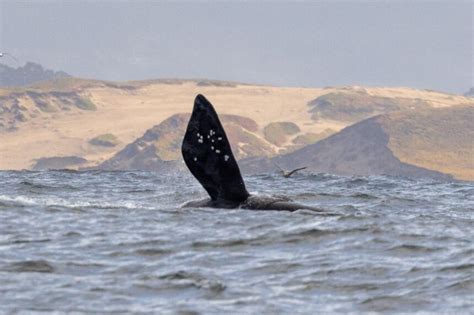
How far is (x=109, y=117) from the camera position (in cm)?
19812

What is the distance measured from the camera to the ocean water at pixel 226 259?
43.8 feet

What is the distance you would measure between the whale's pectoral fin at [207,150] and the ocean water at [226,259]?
653mm

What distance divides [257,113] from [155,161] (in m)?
30.0

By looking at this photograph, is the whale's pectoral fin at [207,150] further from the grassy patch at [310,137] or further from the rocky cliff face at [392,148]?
the grassy patch at [310,137]

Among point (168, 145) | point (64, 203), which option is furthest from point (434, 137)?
point (64, 203)

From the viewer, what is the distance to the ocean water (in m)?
13.3

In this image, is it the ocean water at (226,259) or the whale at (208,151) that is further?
the whale at (208,151)

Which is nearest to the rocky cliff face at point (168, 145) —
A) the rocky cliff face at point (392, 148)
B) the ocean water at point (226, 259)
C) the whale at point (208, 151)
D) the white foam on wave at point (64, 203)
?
the rocky cliff face at point (392, 148)

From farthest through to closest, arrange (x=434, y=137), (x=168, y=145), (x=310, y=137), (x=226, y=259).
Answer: (x=310, y=137) → (x=168, y=145) → (x=434, y=137) → (x=226, y=259)

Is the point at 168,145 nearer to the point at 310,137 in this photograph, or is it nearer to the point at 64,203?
the point at 310,137

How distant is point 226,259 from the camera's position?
15742 millimetres

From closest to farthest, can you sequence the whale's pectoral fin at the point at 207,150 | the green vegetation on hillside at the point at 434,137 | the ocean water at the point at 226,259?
the ocean water at the point at 226,259
the whale's pectoral fin at the point at 207,150
the green vegetation on hillside at the point at 434,137

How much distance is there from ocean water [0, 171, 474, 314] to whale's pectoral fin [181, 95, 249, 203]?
65 centimetres

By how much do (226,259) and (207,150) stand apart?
4369 mm
